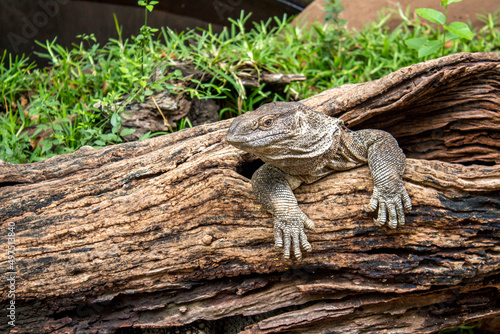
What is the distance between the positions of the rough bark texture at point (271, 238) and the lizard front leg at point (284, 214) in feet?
0.57

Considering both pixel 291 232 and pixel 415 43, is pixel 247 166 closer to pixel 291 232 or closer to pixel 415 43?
pixel 291 232

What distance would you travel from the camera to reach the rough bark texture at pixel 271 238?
Answer: 342 cm

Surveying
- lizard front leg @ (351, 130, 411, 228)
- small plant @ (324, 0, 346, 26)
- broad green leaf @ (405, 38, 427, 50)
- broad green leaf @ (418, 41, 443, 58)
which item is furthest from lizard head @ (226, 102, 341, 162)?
small plant @ (324, 0, 346, 26)

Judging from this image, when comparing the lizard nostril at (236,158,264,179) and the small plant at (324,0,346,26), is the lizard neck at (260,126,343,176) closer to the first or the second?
the lizard nostril at (236,158,264,179)

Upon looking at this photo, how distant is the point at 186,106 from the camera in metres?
5.53

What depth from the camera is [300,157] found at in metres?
3.31

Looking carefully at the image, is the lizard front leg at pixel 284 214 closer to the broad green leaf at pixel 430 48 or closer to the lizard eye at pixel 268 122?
the lizard eye at pixel 268 122

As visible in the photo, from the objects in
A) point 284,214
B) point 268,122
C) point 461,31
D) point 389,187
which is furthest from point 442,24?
point 284,214

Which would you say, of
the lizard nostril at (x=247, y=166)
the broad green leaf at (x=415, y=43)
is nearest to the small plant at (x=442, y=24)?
the broad green leaf at (x=415, y=43)

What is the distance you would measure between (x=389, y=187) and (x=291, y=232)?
3.03 feet

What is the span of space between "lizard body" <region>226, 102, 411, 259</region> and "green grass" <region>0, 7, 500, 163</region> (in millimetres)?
2251

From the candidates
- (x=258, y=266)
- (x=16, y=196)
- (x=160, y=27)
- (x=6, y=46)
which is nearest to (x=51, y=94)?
(x=6, y=46)

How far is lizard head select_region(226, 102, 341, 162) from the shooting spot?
3.08 m

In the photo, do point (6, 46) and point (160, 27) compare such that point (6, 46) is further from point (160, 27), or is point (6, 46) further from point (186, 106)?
point (186, 106)
